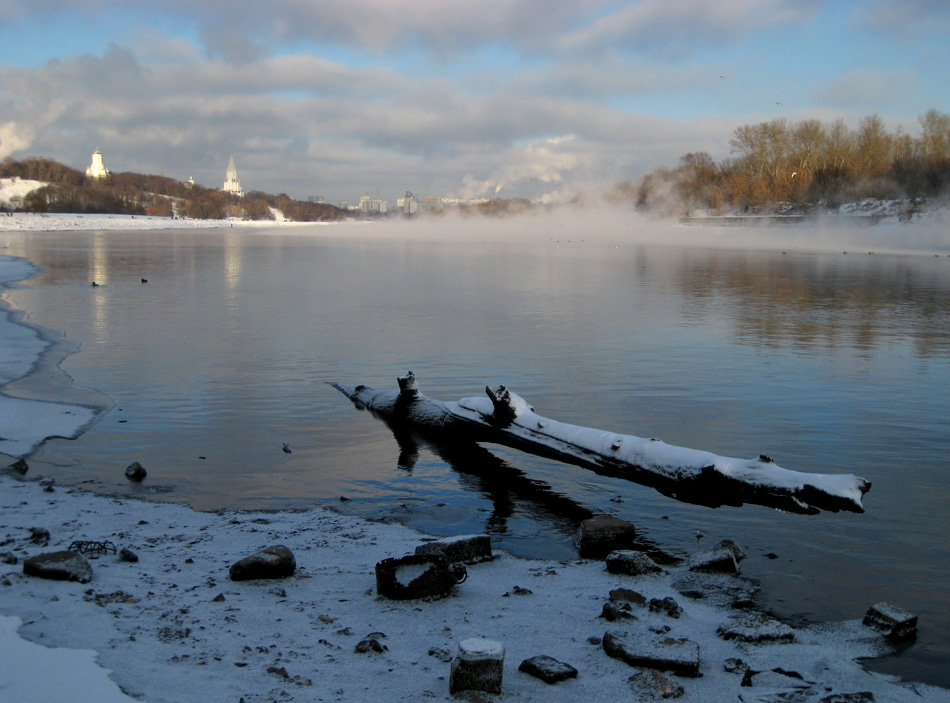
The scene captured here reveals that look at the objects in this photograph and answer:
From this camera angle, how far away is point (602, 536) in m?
7.33

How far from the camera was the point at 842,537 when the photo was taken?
7754 mm

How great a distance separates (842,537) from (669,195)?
121m

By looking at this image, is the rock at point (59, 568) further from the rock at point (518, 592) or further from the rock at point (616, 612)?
the rock at point (616, 612)

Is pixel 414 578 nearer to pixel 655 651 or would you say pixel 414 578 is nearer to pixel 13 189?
pixel 655 651

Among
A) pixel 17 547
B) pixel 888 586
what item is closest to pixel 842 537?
pixel 888 586

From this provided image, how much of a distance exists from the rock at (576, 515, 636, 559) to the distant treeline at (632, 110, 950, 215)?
82.2 m

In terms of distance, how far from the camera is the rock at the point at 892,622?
5730 mm

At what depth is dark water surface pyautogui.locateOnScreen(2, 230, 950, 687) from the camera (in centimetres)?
777

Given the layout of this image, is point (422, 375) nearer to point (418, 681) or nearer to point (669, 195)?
point (418, 681)

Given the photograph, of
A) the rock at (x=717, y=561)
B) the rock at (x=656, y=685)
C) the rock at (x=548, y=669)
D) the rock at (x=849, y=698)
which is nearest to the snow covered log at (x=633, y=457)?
the rock at (x=717, y=561)

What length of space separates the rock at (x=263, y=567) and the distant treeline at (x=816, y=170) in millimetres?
84637

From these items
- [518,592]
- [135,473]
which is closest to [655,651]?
[518,592]

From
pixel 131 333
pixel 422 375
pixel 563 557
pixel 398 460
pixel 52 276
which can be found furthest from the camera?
pixel 52 276

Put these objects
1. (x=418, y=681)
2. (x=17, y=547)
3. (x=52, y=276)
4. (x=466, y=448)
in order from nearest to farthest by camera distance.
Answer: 1. (x=418, y=681)
2. (x=17, y=547)
3. (x=466, y=448)
4. (x=52, y=276)
